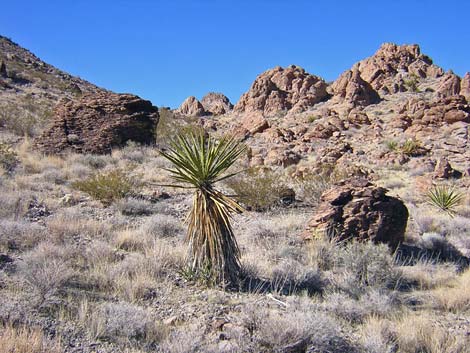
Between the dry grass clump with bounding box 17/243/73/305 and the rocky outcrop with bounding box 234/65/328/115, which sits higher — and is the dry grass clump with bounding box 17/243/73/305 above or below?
below

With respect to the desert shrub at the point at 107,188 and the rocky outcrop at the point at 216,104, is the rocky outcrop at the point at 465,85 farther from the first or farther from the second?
the desert shrub at the point at 107,188

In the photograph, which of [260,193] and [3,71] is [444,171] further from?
[3,71]

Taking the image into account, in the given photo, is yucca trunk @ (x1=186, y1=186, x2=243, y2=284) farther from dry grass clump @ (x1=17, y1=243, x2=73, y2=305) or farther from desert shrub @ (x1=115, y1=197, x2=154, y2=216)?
desert shrub @ (x1=115, y1=197, x2=154, y2=216)

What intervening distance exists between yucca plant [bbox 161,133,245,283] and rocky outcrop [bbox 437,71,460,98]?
30.5 meters

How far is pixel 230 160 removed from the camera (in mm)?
5699

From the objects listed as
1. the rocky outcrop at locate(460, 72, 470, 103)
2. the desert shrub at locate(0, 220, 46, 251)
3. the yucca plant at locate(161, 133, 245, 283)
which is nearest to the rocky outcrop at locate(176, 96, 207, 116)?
the rocky outcrop at locate(460, 72, 470, 103)

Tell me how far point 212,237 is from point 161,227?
2653 millimetres

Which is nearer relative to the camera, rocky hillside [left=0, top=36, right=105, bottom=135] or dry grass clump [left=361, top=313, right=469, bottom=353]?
dry grass clump [left=361, top=313, right=469, bottom=353]

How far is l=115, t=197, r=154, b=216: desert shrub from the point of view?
8.91m

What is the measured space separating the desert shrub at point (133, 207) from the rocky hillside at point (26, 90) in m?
10.2

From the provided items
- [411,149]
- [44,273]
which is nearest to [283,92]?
[411,149]

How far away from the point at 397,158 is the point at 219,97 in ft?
Answer: 122

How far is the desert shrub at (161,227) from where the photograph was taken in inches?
296

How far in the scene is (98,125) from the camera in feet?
51.0
